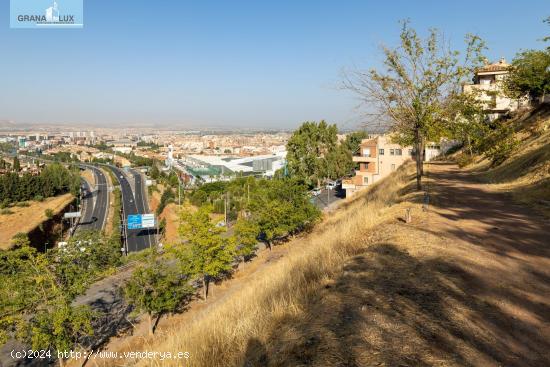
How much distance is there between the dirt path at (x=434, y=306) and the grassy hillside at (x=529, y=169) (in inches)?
159

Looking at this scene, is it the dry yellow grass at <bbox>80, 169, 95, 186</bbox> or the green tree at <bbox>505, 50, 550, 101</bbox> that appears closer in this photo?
the green tree at <bbox>505, 50, 550, 101</bbox>

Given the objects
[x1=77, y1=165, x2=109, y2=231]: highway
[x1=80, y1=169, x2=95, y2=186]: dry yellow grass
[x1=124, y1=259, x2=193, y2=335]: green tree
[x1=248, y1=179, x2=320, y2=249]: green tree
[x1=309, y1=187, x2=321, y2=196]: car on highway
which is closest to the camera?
[x1=124, y1=259, x2=193, y2=335]: green tree

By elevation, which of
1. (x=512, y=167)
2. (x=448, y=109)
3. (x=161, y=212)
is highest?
(x=448, y=109)

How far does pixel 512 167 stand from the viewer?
17.4 meters

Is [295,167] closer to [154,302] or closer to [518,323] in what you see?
[154,302]

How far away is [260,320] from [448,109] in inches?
470

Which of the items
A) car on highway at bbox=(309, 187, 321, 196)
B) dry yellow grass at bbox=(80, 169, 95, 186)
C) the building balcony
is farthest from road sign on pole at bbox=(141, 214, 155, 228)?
dry yellow grass at bbox=(80, 169, 95, 186)

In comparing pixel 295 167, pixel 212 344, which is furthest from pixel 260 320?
pixel 295 167

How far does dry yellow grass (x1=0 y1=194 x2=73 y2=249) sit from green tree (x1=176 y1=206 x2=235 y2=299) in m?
40.0

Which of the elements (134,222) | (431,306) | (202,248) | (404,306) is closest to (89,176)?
(134,222)

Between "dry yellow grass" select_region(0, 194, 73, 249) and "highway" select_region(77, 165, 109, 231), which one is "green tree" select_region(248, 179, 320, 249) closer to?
"highway" select_region(77, 165, 109, 231)

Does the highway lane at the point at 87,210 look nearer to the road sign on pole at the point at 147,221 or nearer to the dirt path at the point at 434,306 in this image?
the road sign on pole at the point at 147,221

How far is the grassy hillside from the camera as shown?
38.1ft

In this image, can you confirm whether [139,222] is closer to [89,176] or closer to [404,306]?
[404,306]
